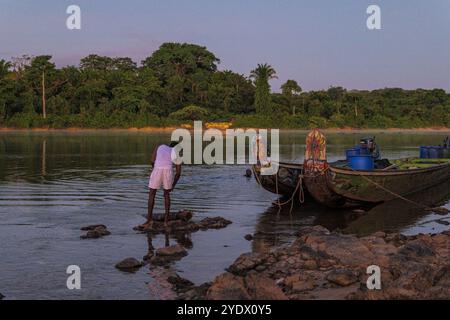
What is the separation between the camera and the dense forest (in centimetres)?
7325

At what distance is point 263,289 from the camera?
7.15 metres

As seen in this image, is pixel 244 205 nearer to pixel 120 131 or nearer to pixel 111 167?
pixel 111 167

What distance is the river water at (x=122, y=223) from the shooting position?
27.8 feet

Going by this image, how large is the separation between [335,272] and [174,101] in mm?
70964

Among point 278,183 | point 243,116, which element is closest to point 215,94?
point 243,116

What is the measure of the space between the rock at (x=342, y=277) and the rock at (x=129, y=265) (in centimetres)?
302

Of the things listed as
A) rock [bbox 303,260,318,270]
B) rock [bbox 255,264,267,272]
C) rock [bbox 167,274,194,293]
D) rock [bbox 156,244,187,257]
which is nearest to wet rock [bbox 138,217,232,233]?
rock [bbox 156,244,187,257]

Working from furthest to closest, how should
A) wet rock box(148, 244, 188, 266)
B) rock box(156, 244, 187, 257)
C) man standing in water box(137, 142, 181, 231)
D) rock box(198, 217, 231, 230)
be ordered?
rock box(198, 217, 231, 230) → man standing in water box(137, 142, 181, 231) → rock box(156, 244, 187, 257) → wet rock box(148, 244, 188, 266)

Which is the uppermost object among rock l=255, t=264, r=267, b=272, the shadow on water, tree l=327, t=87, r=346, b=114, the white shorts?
tree l=327, t=87, r=346, b=114

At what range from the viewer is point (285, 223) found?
13.4 meters

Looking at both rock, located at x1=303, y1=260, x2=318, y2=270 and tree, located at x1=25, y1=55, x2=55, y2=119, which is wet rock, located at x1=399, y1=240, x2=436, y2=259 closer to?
rock, located at x1=303, y1=260, x2=318, y2=270

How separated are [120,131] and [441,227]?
6248cm

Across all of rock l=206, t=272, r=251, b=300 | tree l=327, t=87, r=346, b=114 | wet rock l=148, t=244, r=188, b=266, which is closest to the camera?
rock l=206, t=272, r=251, b=300

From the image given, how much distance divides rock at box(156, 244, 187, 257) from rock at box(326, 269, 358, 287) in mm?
2882
